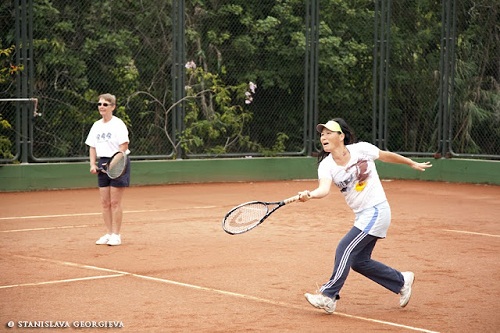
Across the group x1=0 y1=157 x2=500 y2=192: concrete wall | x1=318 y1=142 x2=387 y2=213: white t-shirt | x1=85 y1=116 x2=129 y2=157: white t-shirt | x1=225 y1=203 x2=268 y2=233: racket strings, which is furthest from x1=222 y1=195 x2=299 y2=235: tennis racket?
x1=0 y1=157 x2=500 y2=192: concrete wall

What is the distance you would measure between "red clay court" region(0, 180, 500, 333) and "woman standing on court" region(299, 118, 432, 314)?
227 millimetres

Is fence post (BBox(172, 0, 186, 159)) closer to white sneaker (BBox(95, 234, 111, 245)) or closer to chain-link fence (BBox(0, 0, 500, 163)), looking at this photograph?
chain-link fence (BBox(0, 0, 500, 163))

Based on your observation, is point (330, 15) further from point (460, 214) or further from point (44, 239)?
point (44, 239)

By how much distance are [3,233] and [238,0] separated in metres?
8.41

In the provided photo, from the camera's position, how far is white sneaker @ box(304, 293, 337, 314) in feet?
24.4

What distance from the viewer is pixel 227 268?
372 inches

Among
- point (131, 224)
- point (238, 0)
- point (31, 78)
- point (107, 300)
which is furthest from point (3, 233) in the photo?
point (238, 0)

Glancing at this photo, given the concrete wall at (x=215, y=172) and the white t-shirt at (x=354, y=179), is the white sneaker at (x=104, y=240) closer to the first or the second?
the white t-shirt at (x=354, y=179)

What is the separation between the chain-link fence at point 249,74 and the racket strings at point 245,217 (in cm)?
967

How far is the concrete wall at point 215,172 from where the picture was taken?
16.7 m

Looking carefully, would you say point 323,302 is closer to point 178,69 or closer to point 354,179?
point 354,179

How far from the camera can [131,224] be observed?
1270cm

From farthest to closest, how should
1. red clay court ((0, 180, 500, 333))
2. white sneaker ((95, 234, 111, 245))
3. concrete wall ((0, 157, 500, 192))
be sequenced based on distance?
concrete wall ((0, 157, 500, 192)), white sneaker ((95, 234, 111, 245)), red clay court ((0, 180, 500, 333))

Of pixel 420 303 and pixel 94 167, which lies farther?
pixel 94 167
